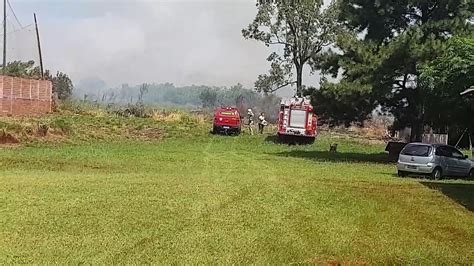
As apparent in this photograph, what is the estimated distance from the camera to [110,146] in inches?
1451

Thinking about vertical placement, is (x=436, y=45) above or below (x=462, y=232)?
above

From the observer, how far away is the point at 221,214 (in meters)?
14.6

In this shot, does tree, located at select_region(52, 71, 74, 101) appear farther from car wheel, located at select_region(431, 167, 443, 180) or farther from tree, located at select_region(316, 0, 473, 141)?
car wheel, located at select_region(431, 167, 443, 180)

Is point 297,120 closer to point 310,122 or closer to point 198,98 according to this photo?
point 310,122

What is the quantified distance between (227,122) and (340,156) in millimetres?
11540

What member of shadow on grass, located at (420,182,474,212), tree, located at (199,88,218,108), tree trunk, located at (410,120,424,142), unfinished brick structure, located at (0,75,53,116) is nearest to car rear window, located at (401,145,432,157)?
shadow on grass, located at (420,182,474,212)

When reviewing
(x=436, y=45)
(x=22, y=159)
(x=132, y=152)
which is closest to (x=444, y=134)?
(x=436, y=45)

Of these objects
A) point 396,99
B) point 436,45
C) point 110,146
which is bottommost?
point 110,146

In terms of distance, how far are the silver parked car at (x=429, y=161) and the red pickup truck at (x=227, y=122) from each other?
20.6 metres

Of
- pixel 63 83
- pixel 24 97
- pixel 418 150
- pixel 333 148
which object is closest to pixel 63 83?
pixel 63 83

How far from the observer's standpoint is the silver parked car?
2817cm

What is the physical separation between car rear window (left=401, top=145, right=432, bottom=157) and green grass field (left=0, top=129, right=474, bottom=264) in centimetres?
158

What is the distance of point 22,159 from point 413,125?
21.6 m

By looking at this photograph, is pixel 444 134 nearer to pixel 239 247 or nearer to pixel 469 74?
pixel 469 74
